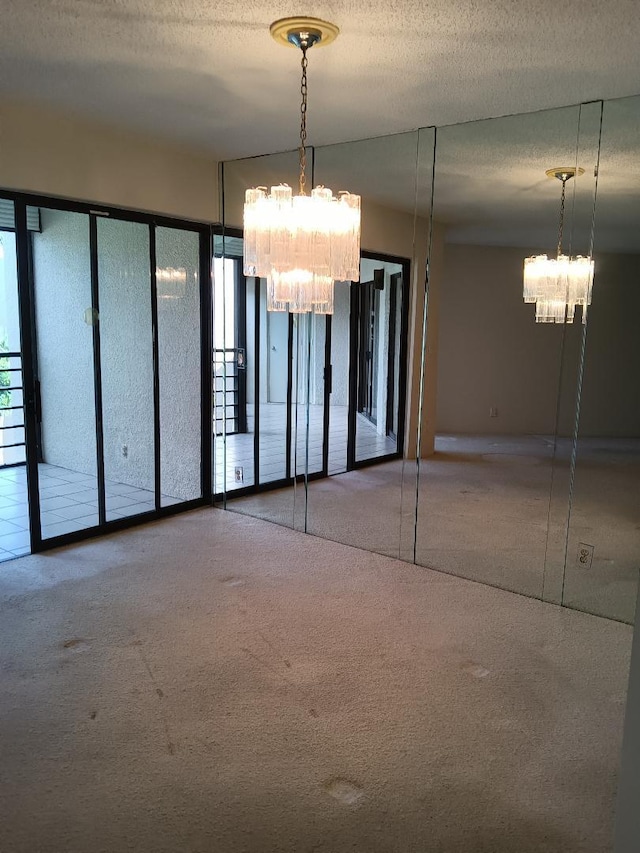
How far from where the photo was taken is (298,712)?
2.44 meters

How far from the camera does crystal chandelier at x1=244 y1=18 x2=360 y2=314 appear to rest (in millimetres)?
2807

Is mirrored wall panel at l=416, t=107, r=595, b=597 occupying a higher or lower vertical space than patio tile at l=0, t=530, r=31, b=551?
higher

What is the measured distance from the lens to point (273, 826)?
1.90 metres

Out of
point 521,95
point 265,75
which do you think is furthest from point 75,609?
point 521,95

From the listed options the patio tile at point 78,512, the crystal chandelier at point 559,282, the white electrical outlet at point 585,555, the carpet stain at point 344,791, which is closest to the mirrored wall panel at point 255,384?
the patio tile at point 78,512

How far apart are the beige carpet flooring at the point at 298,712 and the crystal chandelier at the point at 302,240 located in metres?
1.63

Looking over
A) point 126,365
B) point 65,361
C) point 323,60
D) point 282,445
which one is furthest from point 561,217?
point 65,361

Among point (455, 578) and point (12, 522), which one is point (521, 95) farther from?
point (12, 522)

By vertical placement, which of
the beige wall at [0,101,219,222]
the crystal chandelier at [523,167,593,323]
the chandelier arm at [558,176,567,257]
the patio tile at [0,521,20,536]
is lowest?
the patio tile at [0,521,20,536]

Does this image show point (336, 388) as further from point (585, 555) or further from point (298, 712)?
point (298, 712)

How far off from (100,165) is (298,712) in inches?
131

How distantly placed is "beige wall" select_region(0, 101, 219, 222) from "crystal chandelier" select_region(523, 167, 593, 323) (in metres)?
2.33

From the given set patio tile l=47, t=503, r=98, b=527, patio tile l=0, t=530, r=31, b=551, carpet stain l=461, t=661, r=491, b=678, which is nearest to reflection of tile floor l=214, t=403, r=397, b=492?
patio tile l=47, t=503, r=98, b=527

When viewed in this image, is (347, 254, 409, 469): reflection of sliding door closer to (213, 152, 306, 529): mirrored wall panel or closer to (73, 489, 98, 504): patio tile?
(213, 152, 306, 529): mirrored wall panel
